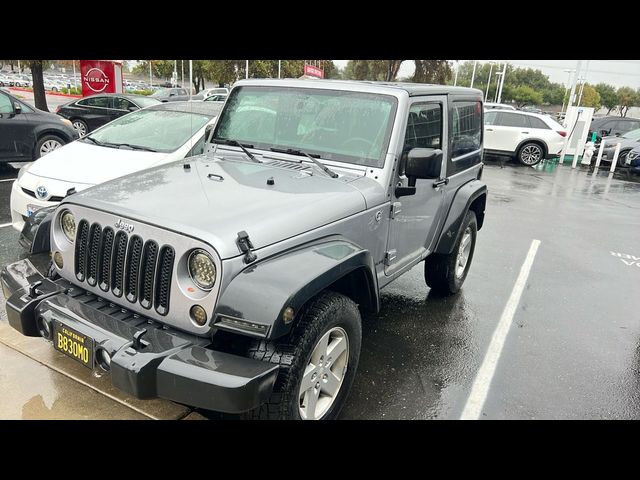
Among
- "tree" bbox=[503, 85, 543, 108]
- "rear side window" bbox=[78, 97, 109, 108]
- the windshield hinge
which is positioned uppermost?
the windshield hinge

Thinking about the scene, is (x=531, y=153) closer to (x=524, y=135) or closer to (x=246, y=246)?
(x=524, y=135)

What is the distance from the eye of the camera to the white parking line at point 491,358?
3.43 meters

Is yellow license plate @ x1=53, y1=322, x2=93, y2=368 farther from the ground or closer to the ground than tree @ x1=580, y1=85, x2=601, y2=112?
farther from the ground

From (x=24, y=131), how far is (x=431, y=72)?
112ft

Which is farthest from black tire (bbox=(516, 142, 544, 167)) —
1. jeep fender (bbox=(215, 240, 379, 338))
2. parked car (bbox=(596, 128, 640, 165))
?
jeep fender (bbox=(215, 240, 379, 338))

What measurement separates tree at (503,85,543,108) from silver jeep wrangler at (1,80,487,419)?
94113 mm

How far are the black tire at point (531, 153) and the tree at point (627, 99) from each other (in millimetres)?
90995

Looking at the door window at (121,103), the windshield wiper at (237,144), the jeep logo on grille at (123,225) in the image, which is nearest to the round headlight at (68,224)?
the jeep logo on grille at (123,225)

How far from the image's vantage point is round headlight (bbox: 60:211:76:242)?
299 centimetres

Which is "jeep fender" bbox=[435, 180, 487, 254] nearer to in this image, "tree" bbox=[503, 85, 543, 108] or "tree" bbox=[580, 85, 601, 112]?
"tree" bbox=[503, 85, 543, 108]

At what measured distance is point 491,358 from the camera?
4.13m

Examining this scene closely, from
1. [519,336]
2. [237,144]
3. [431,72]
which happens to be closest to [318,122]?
[237,144]

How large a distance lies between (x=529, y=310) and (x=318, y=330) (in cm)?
331

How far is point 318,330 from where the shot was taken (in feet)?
8.63
